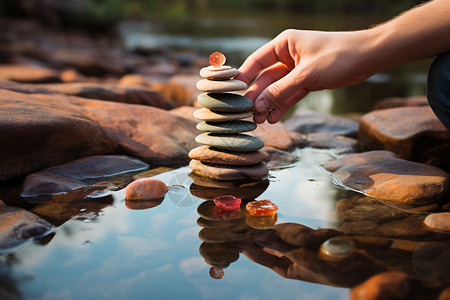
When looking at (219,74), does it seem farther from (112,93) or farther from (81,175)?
(112,93)

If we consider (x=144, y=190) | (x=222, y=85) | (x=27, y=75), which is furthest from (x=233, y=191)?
(x=27, y=75)

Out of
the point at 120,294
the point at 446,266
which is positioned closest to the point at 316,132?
the point at 446,266

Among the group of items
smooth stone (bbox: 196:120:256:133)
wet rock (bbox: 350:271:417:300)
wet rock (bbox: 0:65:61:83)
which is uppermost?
smooth stone (bbox: 196:120:256:133)

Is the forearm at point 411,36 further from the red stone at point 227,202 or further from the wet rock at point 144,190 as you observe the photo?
the wet rock at point 144,190

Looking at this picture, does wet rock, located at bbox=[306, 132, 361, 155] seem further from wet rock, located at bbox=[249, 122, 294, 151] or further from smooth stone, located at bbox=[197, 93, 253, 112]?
smooth stone, located at bbox=[197, 93, 253, 112]

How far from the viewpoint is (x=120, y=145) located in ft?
10.0

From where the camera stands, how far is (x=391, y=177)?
8.02 feet

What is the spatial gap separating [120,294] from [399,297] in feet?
3.09

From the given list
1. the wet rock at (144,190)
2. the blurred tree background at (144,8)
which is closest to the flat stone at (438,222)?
the wet rock at (144,190)

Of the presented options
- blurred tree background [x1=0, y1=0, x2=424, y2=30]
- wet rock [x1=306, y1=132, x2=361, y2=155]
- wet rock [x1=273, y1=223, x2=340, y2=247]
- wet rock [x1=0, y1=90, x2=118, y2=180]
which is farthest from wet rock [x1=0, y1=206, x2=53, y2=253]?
blurred tree background [x1=0, y1=0, x2=424, y2=30]

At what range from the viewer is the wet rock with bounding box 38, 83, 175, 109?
3910mm

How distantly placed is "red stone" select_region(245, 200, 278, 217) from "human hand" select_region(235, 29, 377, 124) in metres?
0.74

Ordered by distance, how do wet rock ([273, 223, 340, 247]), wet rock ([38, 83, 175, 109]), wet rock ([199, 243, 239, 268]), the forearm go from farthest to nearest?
1. wet rock ([38, 83, 175, 109])
2. the forearm
3. wet rock ([273, 223, 340, 247])
4. wet rock ([199, 243, 239, 268])

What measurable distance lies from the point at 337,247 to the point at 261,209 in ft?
1.60
